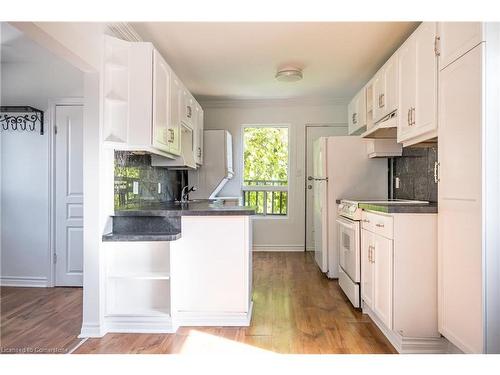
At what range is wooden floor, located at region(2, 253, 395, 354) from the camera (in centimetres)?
224

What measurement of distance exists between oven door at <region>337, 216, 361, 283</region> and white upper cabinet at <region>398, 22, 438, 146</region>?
2.80ft

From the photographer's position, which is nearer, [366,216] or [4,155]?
[366,216]

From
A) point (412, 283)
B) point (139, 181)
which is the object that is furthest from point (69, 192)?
point (412, 283)

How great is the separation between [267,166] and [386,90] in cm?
278

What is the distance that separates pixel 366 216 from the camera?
2.77 metres

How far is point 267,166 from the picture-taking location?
5.64m

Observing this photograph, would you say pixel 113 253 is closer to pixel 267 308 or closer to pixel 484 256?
pixel 267 308

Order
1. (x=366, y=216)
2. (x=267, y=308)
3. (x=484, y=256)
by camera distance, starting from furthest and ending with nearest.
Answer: (x=267, y=308), (x=366, y=216), (x=484, y=256)

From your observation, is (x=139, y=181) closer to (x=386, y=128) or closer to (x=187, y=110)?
(x=187, y=110)

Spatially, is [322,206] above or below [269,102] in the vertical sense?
below

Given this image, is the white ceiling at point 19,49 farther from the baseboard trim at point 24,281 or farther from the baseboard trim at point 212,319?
the baseboard trim at point 212,319

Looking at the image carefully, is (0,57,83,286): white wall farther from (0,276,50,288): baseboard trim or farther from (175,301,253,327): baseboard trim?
(175,301,253,327): baseboard trim
